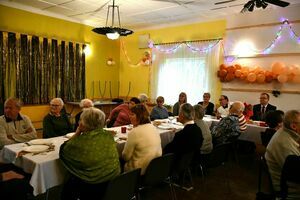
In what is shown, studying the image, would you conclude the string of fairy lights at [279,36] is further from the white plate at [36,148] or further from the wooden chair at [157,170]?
the white plate at [36,148]

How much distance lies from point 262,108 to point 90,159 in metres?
4.05

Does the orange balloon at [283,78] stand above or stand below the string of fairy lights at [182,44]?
below

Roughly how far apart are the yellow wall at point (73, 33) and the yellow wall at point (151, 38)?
1.14 ft

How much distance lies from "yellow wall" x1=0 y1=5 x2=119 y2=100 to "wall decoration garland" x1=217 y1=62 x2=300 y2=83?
341 cm

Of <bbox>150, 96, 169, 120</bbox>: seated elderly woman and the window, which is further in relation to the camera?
the window

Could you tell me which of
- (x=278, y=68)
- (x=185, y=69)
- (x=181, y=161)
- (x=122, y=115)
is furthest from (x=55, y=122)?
(x=278, y=68)

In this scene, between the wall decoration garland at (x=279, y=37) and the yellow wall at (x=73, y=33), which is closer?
the wall decoration garland at (x=279, y=37)

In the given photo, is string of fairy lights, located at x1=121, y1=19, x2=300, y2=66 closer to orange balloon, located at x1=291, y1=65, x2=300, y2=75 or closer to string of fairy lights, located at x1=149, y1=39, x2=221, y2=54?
string of fairy lights, located at x1=149, y1=39, x2=221, y2=54

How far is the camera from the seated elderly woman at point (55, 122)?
3.33 m

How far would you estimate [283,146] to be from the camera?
2127 millimetres

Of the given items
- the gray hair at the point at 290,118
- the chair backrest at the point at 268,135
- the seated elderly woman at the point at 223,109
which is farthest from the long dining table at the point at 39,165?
the seated elderly woman at the point at 223,109

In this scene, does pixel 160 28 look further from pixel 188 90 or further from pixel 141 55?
pixel 188 90

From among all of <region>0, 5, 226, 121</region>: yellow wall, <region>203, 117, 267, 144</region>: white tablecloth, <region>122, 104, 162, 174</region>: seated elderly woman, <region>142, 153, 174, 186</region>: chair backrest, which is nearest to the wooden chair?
<region>142, 153, 174, 186</region>: chair backrest

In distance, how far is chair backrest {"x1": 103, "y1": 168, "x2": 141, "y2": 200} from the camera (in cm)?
187
